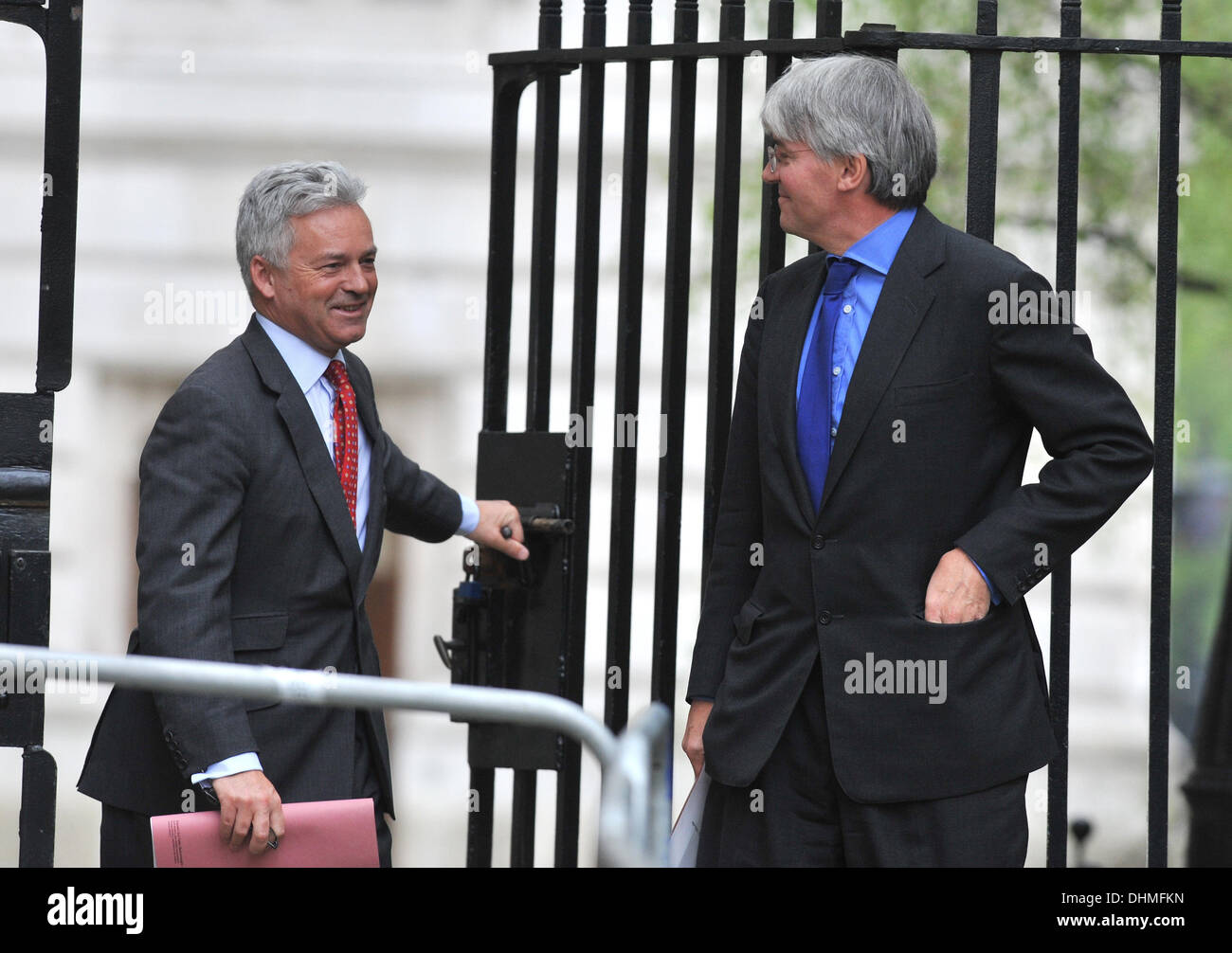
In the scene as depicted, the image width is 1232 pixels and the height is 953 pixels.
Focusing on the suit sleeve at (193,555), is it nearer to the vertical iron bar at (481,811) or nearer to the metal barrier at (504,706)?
the metal barrier at (504,706)

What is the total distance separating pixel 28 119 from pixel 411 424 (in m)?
2.46

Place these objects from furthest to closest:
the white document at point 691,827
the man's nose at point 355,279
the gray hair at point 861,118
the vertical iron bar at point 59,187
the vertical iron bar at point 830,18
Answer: the vertical iron bar at point 830,18 < the vertical iron bar at point 59,187 < the man's nose at point 355,279 < the white document at point 691,827 < the gray hair at point 861,118

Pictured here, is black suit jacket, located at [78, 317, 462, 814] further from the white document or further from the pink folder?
the white document

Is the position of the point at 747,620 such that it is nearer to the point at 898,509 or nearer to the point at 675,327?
the point at 898,509

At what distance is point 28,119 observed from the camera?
8.41 metres

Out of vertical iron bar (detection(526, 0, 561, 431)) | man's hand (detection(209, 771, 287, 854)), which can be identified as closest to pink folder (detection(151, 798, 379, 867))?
man's hand (detection(209, 771, 287, 854))

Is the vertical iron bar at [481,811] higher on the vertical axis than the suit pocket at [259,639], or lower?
lower

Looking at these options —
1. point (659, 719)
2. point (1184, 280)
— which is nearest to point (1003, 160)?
point (1184, 280)

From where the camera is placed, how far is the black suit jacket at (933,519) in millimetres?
3020

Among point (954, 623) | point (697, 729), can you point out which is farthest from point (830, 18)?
point (697, 729)

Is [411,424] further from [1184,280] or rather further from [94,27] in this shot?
[1184,280]

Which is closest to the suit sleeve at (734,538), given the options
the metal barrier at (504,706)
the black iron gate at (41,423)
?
the metal barrier at (504,706)

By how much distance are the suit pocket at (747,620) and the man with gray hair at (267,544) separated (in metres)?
0.78

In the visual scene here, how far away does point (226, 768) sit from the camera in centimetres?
315
